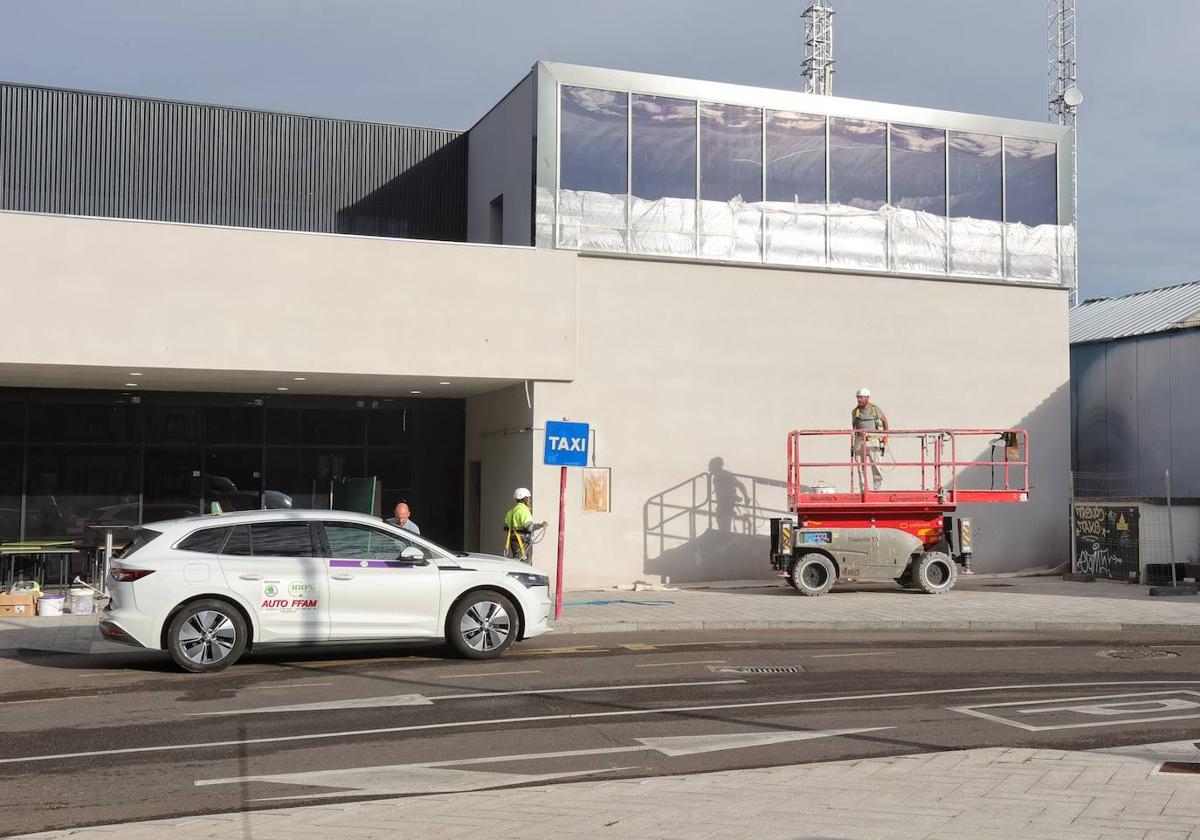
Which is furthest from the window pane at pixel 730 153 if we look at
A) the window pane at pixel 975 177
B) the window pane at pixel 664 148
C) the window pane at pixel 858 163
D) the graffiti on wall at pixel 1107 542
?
the graffiti on wall at pixel 1107 542

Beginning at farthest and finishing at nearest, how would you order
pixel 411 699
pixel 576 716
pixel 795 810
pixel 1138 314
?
pixel 1138 314
pixel 411 699
pixel 576 716
pixel 795 810

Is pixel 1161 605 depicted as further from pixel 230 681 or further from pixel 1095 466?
pixel 230 681

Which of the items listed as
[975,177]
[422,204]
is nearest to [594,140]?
[422,204]

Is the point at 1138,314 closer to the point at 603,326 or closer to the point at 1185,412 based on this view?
the point at 1185,412

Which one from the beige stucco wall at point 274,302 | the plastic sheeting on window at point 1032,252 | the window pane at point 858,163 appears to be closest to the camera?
the beige stucco wall at point 274,302

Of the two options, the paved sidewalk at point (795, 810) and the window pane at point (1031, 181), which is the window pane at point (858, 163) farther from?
the paved sidewalk at point (795, 810)

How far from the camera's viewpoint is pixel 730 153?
2292 cm

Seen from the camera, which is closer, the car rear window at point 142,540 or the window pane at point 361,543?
the car rear window at point 142,540

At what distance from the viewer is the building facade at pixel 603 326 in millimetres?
19594

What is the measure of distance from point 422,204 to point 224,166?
421 centimetres

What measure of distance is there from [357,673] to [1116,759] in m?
7.36

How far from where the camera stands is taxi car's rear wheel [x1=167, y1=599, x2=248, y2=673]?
1226 cm

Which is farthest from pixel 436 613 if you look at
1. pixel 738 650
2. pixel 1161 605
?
pixel 1161 605

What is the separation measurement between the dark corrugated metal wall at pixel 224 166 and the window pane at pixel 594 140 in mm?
5119
